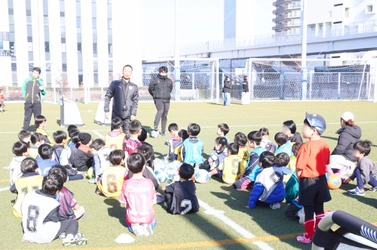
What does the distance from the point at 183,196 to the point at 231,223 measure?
0.70 meters

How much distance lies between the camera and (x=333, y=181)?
625 cm

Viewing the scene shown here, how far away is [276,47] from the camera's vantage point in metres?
49.9

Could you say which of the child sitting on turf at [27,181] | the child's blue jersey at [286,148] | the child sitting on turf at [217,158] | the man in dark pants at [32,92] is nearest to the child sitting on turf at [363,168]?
the child's blue jersey at [286,148]

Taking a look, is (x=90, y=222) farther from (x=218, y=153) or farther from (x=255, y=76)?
(x=255, y=76)

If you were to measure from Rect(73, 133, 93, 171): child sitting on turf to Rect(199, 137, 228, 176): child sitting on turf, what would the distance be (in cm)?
206

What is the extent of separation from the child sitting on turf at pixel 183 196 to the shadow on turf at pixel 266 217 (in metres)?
0.66

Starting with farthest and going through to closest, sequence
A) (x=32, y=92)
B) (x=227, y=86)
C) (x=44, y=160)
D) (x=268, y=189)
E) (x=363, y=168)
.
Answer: (x=227, y=86) < (x=32, y=92) < (x=363, y=168) < (x=44, y=160) < (x=268, y=189)

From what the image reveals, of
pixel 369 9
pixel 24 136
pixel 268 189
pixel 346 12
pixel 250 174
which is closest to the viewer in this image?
pixel 268 189

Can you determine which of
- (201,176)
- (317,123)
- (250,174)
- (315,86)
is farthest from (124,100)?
(315,86)

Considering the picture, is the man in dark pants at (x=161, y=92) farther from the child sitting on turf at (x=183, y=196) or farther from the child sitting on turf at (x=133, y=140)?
the child sitting on turf at (x=183, y=196)

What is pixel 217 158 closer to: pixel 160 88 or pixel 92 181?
pixel 92 181

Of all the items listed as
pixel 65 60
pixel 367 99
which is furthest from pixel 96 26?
pixel 367 99

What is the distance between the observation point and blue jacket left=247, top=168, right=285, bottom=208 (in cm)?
529

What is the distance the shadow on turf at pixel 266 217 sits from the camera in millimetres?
4609
